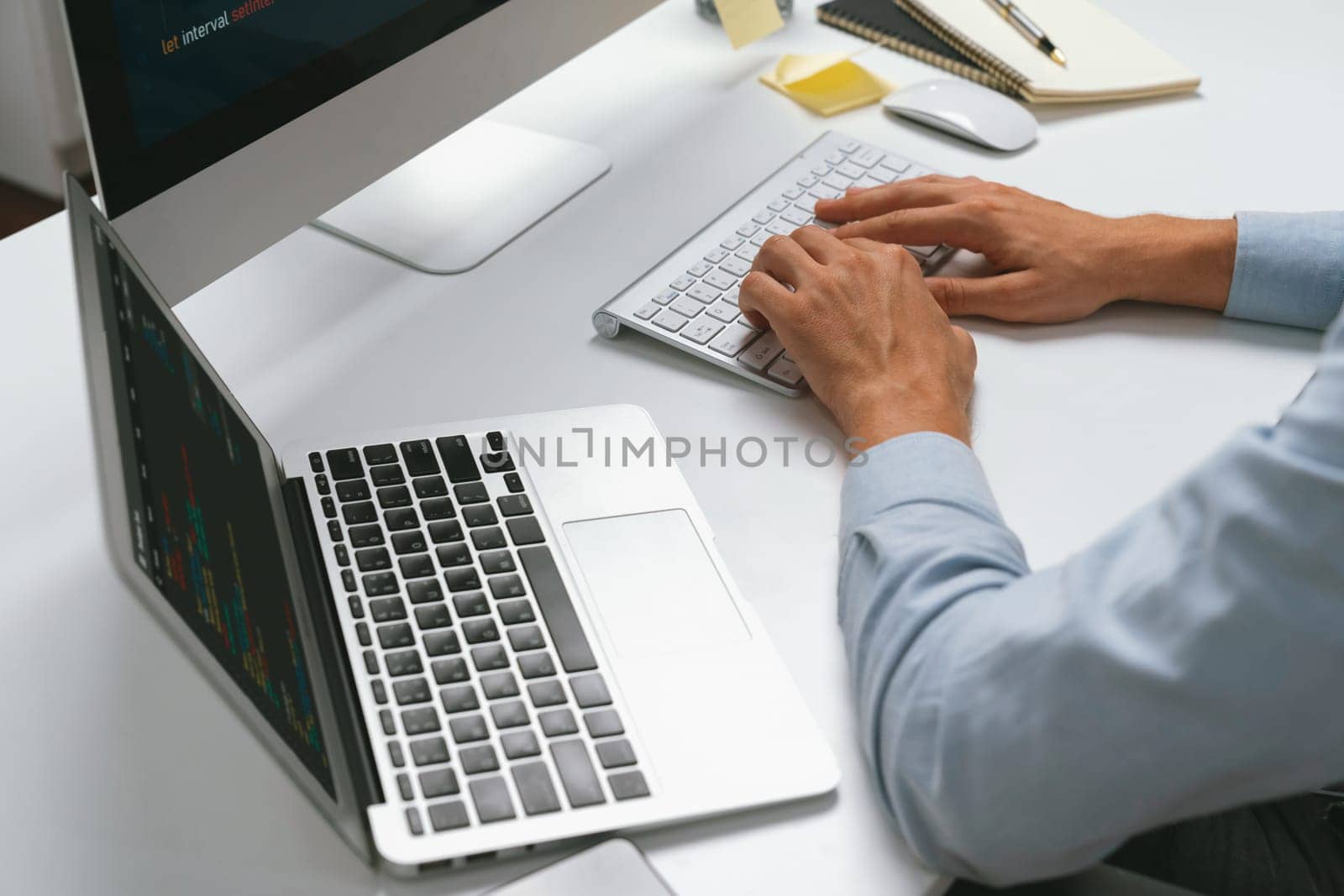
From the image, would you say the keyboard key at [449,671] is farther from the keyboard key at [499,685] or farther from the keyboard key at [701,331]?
the keyboard key at [701,331]

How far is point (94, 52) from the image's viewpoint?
0.64m

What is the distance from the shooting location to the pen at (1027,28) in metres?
1.16

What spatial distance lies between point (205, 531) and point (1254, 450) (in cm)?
42

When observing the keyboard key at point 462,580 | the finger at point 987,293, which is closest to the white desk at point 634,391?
the finger at point 987,293

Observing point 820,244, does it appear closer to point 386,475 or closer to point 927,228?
point 927,228

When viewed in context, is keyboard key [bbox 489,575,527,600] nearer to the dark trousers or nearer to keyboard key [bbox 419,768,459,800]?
keyboard key [bbox 419,768,459,800]

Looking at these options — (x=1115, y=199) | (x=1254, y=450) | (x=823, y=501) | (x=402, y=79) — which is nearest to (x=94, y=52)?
(x=402, y=79)

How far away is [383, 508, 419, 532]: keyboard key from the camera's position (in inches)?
26.0

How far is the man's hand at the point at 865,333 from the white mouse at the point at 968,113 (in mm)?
286

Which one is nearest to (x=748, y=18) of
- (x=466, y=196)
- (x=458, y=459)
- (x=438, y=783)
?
(x=466, y=196)

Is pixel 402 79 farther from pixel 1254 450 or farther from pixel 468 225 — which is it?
pixel 1254 450

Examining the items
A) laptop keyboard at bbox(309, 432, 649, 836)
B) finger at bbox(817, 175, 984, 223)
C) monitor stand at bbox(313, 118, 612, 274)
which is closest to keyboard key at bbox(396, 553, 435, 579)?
laptop keyboard at bbox(309, 432, 649, 836)

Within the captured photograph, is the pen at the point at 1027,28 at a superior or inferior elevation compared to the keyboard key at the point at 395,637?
superior

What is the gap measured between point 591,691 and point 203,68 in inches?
16.5
